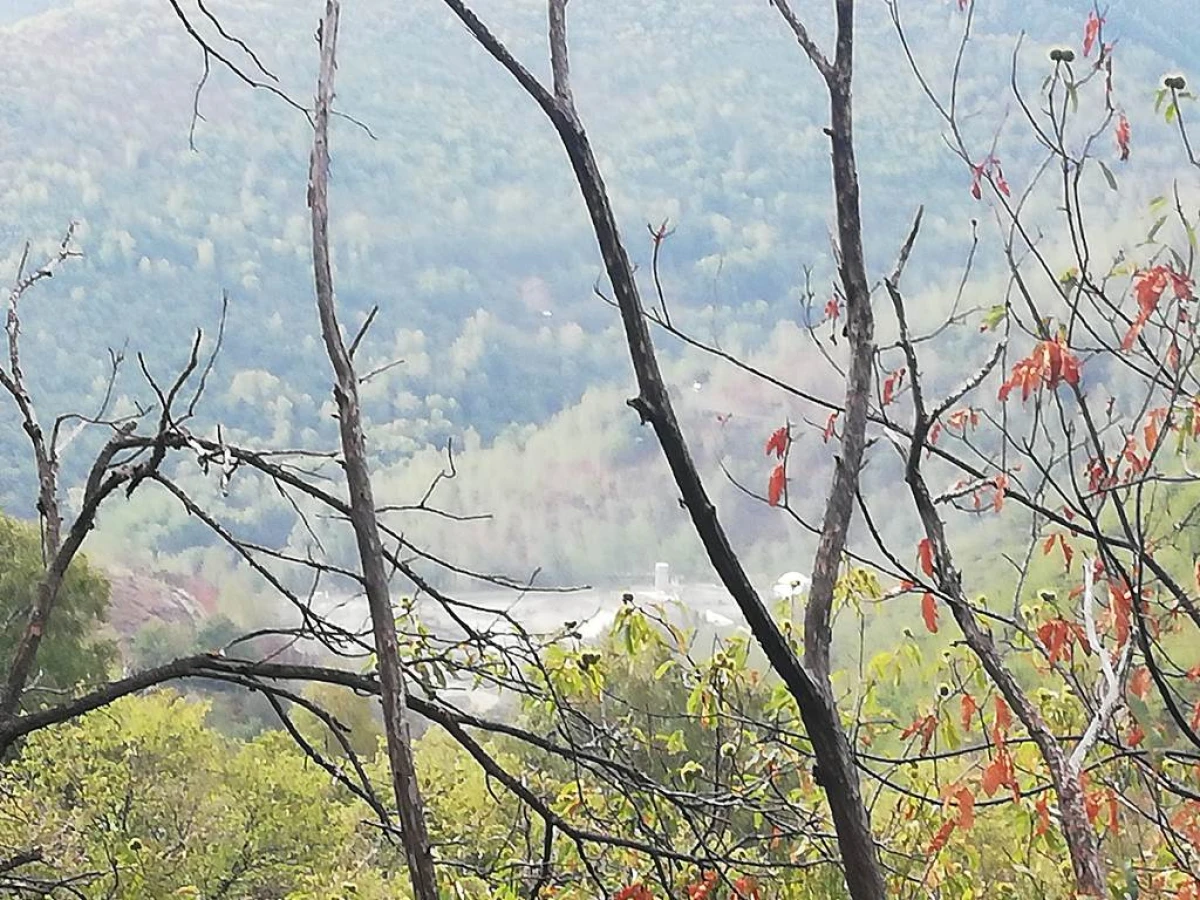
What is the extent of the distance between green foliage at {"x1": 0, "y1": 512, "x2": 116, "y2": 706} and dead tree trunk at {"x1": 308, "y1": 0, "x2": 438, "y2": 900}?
241 centimetres

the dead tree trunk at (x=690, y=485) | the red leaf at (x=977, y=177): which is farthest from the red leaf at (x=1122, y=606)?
the dead tree trunk at (x=690, y=485)

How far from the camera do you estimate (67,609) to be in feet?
9.70

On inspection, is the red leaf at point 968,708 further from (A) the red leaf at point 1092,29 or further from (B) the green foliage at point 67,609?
(B) the green foliage at point 67,609

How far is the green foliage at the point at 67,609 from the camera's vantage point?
2.68 meters

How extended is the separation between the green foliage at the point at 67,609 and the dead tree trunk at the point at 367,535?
2412mm

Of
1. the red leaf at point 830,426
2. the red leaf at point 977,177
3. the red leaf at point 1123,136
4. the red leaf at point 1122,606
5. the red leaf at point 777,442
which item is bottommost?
the red leaf at point 1122,606

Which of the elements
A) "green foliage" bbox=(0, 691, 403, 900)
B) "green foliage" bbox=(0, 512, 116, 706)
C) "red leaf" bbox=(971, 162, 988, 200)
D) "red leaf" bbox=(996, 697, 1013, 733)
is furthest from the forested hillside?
"red leaf" bbox=(996, 697, 1013, 733)

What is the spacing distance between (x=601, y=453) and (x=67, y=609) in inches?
61.3

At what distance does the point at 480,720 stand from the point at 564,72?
0.44 metres

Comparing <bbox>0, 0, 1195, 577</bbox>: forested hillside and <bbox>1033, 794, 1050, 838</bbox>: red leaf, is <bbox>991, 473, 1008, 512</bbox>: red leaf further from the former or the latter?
<bbox>0, 0, 1195, 577</bbox>: forested hillside

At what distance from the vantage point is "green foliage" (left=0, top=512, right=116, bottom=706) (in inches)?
106

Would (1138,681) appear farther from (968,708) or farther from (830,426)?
(830,426)

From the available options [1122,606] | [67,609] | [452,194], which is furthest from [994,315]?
[452,194]

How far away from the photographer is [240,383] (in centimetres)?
343
